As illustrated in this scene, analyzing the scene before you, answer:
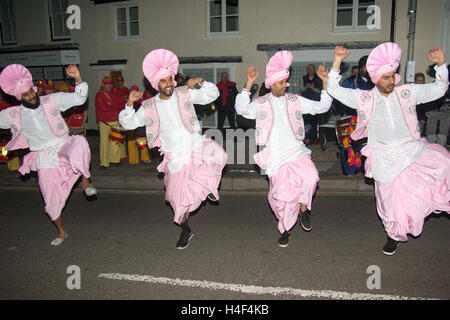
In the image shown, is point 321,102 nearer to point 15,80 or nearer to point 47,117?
point 47,117

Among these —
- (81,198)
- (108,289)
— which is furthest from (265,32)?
(108,289)

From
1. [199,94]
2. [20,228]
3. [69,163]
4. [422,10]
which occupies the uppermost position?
[422,10]

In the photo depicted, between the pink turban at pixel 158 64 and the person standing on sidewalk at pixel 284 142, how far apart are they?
2.94 ft

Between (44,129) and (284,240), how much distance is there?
3.35 m

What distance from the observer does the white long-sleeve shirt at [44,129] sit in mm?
5039

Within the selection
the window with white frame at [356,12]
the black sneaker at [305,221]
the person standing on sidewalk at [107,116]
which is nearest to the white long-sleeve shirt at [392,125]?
the black sneaker at [305,221]

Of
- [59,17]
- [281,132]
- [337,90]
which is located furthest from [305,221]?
[59,17]

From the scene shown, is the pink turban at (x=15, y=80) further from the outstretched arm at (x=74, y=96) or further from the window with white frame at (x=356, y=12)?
the window with white frame at (x=356, y=12)

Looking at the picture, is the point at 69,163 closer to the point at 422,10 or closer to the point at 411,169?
the point at 411,169

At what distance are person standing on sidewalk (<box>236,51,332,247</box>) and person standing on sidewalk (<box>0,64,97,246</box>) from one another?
2232 mm

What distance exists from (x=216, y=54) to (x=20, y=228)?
9743 millimetres

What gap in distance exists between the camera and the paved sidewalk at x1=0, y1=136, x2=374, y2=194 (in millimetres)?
7238

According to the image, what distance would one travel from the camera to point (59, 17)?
1641 cm

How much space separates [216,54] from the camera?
45.9ft
